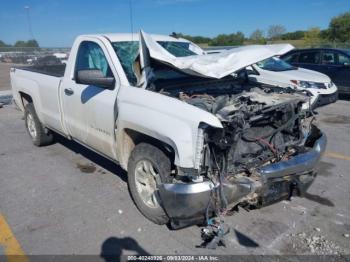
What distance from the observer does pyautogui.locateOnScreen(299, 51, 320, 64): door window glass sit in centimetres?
1182

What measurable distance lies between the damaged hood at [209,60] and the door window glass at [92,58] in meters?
0.63

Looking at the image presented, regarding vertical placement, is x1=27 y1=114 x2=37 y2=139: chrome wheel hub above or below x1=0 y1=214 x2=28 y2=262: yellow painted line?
above

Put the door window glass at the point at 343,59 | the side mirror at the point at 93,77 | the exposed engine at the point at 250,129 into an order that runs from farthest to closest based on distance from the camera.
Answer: the door window glass at the point at 343,59 → the side mirror at the point at 93,77 → the exposed engine at the point at 250,129

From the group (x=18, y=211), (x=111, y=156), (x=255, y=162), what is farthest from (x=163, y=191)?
(x=18, y=211)

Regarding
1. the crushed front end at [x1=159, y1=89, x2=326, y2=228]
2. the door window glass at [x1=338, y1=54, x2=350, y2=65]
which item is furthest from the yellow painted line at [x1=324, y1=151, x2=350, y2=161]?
the door window glass at [x1=338, y1=54, x2=350, y2=65]

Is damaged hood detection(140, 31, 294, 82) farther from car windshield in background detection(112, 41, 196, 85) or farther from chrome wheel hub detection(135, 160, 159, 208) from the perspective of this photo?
chrome wheel hub detection(135, 160, 159, 208)

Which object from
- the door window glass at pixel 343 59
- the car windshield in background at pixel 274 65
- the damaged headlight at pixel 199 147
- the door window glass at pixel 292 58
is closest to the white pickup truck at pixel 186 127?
the damaged headlight at pixel 199 147

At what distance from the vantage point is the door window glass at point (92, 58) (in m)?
4.30

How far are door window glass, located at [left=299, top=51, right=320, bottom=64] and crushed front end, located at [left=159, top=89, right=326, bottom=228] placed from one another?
8.47 meters

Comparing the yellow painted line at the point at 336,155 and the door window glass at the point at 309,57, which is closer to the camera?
the yellow painted line at the point at 336,155

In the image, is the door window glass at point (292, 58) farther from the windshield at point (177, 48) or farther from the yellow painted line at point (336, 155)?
the windshield at point (177, 48)

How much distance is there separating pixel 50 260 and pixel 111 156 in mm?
1439

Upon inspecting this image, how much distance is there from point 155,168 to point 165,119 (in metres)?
0.55

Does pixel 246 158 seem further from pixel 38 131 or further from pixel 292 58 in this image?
pixel 292 58
